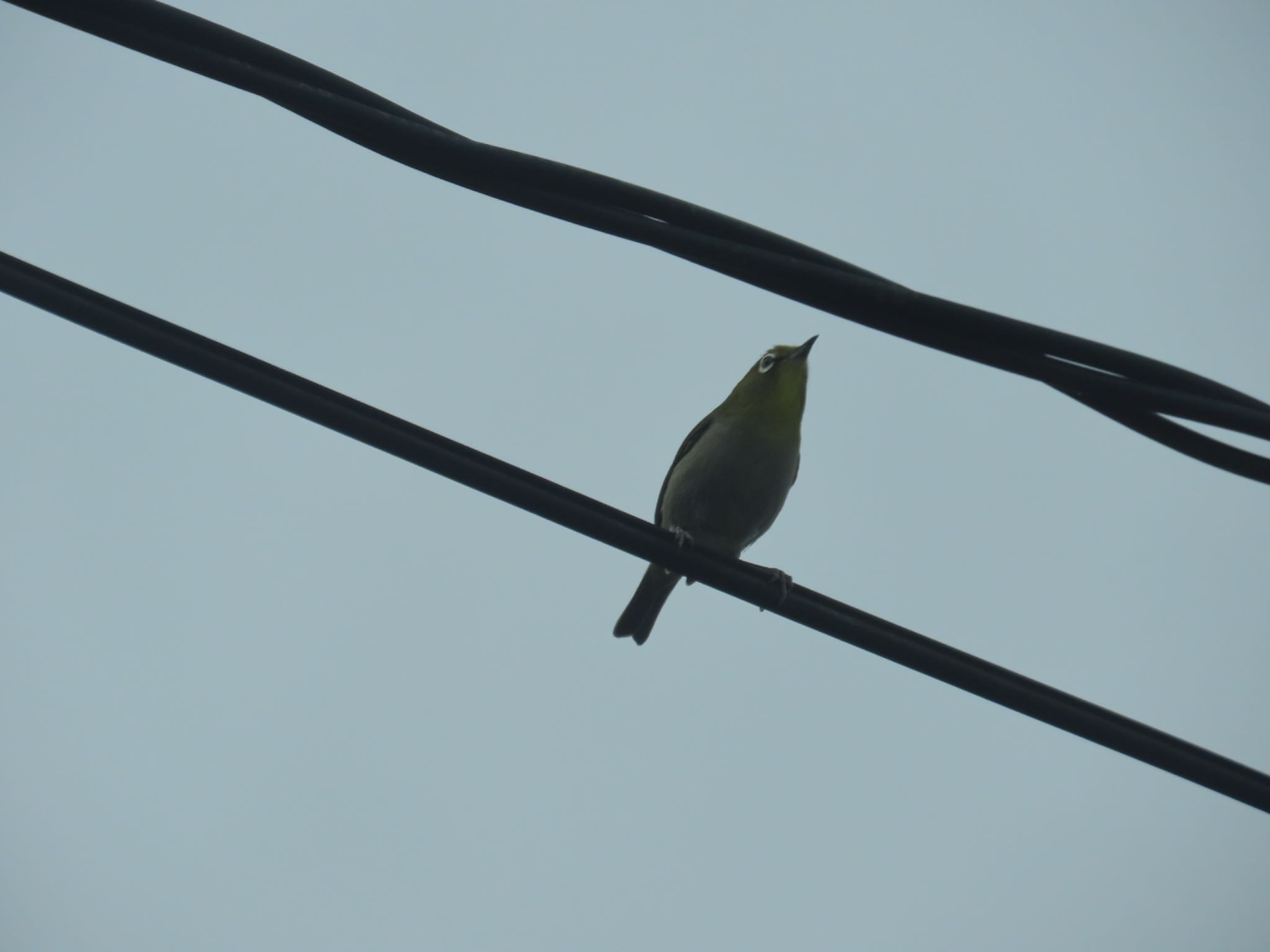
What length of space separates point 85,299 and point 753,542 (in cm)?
507

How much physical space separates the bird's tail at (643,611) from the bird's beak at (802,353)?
1936 mm

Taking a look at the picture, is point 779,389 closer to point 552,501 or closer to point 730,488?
point 730,488

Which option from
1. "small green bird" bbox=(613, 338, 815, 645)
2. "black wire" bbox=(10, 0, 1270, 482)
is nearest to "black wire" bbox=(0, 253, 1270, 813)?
"black wire" bbox=(10, 0, 1270, 482)

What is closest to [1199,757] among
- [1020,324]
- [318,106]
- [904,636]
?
[904,636]

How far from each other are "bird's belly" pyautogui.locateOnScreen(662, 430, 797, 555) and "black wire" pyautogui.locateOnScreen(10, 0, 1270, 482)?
3804mm

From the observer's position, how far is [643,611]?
762 cm

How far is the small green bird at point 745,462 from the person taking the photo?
21.1ft

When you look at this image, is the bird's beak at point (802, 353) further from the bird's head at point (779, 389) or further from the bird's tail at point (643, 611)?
the bird's tail at point (643, 611)

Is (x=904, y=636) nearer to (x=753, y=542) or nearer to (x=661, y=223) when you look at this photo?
(x=661, y=223)

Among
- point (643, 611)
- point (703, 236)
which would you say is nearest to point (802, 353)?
point (643, 611)

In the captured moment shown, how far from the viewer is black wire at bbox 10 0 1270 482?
2549mm

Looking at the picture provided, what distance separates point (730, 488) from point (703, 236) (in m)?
3.93

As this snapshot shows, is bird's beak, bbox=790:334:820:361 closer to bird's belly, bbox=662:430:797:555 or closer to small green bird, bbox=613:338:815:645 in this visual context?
small green bird, bbox=613:338:815:645

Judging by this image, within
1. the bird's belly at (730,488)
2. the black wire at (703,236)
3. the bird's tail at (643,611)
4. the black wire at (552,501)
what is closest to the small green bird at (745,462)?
the bird's belly at (730,488)
